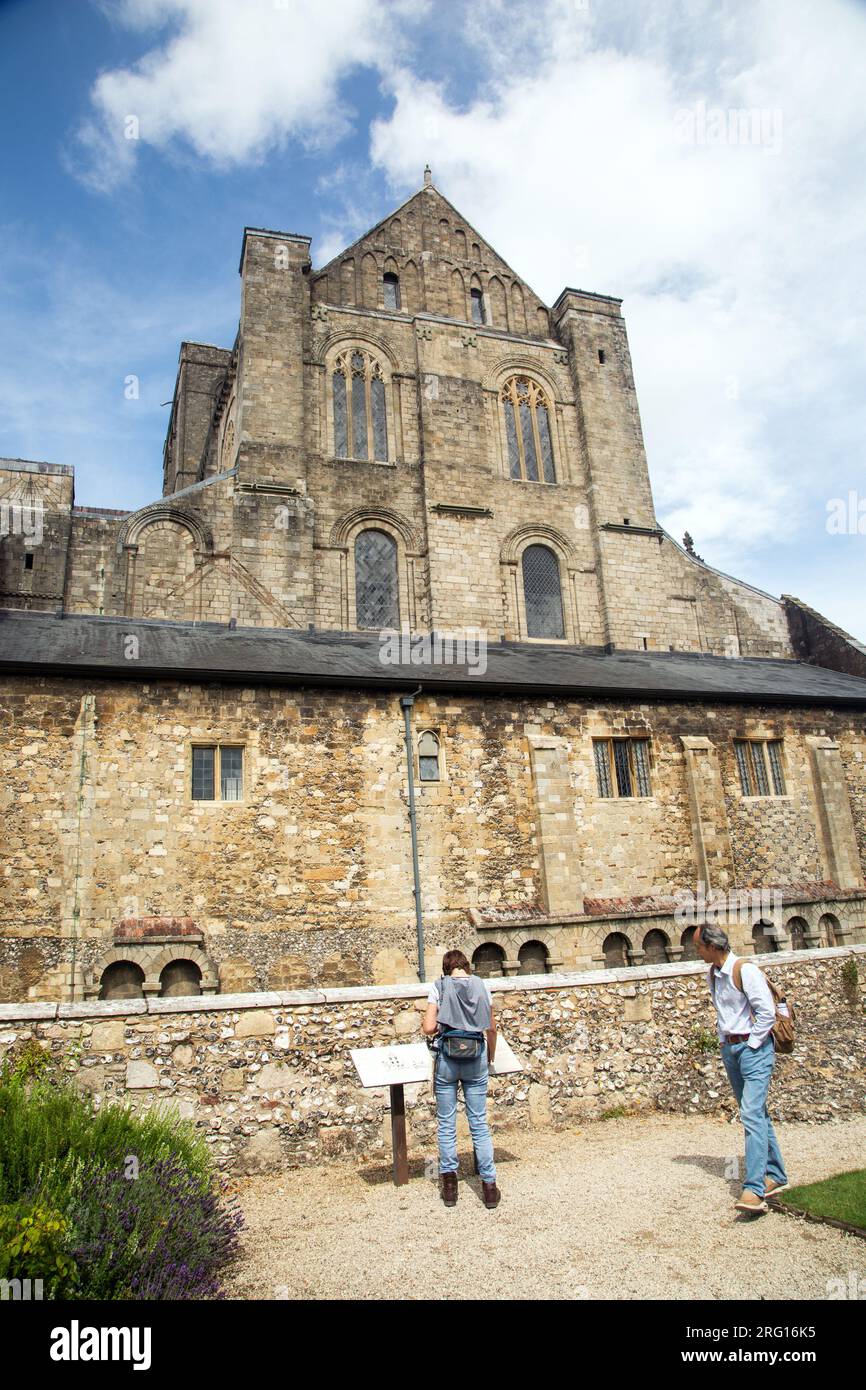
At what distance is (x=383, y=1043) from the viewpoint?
23.4ft

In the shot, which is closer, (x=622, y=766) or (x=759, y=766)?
(x=622, y=766)

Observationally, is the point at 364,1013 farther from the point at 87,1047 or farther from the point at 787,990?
the point at 787,990

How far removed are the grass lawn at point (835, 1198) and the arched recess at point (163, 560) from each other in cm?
1650

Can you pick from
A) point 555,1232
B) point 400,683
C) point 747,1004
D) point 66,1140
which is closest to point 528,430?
point 400,683

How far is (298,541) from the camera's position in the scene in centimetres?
2067

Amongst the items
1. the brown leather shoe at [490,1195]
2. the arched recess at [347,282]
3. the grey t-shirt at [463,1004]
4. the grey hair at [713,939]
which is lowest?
the brown leather shoe at [490,1195]

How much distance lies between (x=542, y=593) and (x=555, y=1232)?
777 inches

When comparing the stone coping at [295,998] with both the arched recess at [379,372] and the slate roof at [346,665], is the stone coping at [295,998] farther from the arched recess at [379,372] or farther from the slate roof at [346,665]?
the arched recess at [379,372]

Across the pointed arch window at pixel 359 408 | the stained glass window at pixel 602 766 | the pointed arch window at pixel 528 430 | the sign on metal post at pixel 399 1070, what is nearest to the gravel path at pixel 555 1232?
the sign on metal post at pixel 399 1070

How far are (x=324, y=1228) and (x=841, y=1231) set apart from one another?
122 inches

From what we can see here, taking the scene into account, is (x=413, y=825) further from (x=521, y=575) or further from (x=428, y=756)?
(x=521, y=575)

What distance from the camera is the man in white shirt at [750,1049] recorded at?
17.6 feet

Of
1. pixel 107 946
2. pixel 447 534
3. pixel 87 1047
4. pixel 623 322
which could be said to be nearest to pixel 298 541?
pixel 447 534

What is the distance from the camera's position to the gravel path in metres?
4.50
